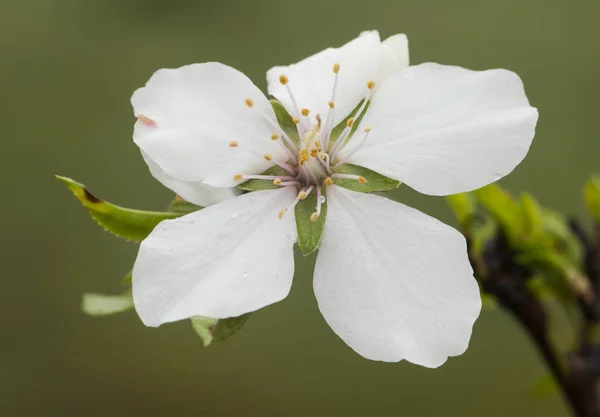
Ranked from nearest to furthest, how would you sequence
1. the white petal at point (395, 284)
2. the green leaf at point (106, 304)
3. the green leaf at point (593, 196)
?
the white petal at point (395, 284)
the green leaf at point (106, 304)
the green leaf at point (593, 196)

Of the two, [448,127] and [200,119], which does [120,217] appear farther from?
[448,127]

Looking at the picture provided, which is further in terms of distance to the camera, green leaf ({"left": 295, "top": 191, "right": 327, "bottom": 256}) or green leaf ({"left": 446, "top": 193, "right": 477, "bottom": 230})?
green leaf ({"left": 446, "top": 193, "right": 477, "bottom": 230})

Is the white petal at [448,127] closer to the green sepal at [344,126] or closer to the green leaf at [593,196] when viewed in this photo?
the green sepal at [344,126]

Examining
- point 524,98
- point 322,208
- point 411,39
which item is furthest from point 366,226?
point 411,39

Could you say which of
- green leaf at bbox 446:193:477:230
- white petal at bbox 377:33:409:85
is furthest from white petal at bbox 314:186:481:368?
green leaf at bbox 446:193:477:230

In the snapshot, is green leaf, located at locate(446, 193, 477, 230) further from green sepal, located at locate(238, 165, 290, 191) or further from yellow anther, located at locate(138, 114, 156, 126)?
yellow anther, located at locate(138, 114, 156, 126)

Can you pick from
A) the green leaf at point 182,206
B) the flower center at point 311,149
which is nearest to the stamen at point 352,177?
the flower center at point 311,149

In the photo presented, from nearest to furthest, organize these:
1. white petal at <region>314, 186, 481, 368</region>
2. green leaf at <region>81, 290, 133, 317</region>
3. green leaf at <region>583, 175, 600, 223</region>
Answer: white petal at <region>314, 186, 481, 368</region>, green leaf at <region>81, 290, 133, 317</region>, green leaf at <region>583, 175, 600, 223</region>

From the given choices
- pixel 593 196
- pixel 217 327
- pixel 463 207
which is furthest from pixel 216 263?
pixel 593 196
